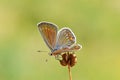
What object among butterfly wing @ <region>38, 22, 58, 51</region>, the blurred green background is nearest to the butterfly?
butterfly wing @ <region>38, 22, 58, 51</region>

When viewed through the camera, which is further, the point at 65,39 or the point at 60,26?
the point at 60,26

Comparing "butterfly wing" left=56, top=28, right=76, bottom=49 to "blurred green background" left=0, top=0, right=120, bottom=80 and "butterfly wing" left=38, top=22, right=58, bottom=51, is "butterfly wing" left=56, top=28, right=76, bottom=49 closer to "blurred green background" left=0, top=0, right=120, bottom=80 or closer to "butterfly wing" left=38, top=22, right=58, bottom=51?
"butterfly wing" left=38, top=22, right=58, bottom=51

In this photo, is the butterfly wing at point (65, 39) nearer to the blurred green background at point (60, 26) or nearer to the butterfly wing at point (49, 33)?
the butterfly wing at point (49, 33)

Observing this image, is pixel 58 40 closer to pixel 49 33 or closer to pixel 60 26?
pixel 49 33

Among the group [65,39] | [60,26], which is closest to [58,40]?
[65,39]

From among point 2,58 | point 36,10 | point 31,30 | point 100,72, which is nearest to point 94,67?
point 100,72

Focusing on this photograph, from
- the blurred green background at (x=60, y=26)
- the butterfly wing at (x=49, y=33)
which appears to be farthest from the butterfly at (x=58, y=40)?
the blurred green background at (x=60, y=26)

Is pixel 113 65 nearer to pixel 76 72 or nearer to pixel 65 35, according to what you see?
pixel 76 72
